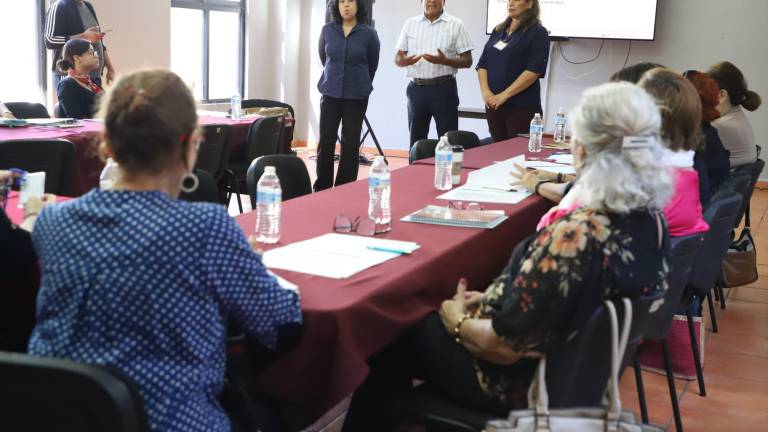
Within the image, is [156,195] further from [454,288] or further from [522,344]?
[454,288]

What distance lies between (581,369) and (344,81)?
15.5ft

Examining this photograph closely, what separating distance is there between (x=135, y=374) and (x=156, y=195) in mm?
308

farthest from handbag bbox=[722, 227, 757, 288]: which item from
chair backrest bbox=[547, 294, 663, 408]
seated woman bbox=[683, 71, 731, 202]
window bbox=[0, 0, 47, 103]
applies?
window bbox=[0, 0, 47, 103]

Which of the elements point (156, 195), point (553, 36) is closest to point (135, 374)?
Answer: point (156, 195)

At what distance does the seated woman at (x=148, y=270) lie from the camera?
141cm

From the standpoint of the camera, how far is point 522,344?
5.64 feet

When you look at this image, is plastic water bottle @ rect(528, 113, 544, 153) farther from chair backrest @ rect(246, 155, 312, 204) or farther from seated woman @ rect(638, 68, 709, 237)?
seated woman @ rect(638, 68, 709, 237)

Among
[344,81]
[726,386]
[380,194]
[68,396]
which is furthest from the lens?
[344,81]

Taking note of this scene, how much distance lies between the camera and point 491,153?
4422 mm

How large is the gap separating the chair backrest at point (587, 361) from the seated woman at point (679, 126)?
81 centimetres

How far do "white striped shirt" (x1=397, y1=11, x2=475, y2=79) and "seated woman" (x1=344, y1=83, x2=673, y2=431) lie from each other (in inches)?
166

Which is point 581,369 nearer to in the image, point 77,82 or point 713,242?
point 713,242

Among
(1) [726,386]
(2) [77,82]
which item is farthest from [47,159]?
(1) [726,386]

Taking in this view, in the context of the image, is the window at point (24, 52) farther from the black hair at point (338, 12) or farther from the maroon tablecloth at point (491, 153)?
the maroon tablecloth at point (491, 153)
